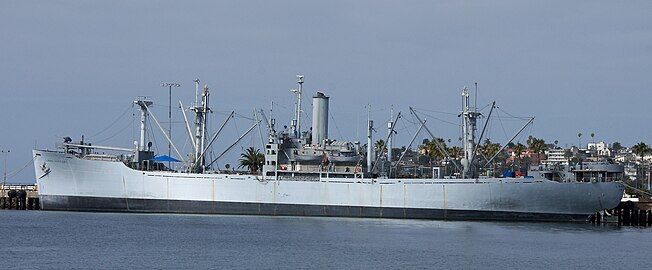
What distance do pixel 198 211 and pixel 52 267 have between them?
37.8 meters

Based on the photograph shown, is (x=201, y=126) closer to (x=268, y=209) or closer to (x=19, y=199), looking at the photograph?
(x=268, y=209)

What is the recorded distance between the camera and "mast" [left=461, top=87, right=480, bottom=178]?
274 ft

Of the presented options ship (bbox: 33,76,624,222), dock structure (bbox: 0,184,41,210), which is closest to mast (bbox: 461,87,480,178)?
ship (bbox: 33,76,624,222)

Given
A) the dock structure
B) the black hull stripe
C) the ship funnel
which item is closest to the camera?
the black hull stripe

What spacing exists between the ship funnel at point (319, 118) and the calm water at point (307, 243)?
9.46 m

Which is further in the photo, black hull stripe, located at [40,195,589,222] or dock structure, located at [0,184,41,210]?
dock structure, located at [0,184,41,210]

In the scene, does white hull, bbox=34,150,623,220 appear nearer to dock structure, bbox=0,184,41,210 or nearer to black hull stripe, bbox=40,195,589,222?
black hull stripe, bbox=40,195,589,222

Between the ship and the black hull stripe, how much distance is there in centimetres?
8

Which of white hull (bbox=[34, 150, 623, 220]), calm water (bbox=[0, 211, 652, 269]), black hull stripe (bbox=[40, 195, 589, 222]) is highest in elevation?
white hull (bbox=[34, 150, 623, 220])

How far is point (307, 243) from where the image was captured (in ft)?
199

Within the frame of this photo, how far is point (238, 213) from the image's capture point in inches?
3344

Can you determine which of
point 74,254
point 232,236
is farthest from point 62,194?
point 74,254

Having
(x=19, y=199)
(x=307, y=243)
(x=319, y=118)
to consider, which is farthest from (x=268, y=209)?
(x=19, y=199)

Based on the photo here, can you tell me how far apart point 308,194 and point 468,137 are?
1377 cm
